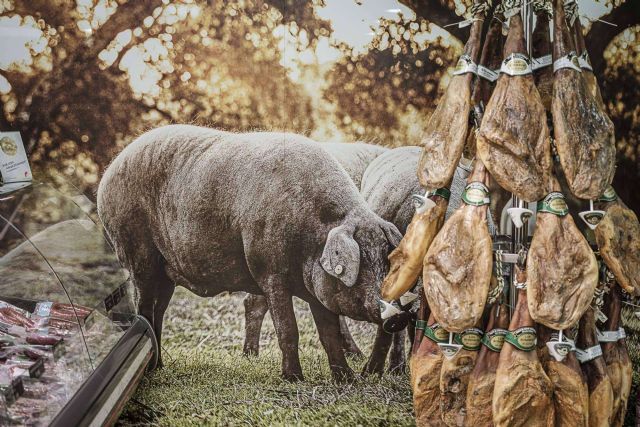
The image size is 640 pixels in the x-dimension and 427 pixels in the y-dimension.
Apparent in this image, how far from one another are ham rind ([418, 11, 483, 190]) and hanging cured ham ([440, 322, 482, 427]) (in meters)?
0.59

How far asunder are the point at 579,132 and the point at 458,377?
0.99m

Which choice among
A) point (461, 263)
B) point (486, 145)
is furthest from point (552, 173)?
point (461, 263)

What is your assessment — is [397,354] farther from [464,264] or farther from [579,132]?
[579,132]

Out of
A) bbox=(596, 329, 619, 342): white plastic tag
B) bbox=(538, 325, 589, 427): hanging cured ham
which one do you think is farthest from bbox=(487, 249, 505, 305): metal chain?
bbox=(596, 329, 619, 342): white plastic tag

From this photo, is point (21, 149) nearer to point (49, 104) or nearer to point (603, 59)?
point (49, 104)

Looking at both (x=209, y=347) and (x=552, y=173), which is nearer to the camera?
(x=552, y=173)

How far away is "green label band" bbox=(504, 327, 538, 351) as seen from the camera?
76.7 inches

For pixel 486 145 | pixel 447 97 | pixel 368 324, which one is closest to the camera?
pixel 486 145

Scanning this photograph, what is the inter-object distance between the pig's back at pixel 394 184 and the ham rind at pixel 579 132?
94 cm

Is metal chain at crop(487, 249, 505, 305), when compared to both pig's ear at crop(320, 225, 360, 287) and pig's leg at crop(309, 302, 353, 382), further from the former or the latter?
pig's leg at crop(309, 302, 353, 382)

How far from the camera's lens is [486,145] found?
76.3 inches

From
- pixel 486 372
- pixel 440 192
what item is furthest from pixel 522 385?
pixel 440 192

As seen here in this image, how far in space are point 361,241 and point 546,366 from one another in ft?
3.54

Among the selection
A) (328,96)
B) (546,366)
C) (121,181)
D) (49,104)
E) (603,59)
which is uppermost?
(603,59)
